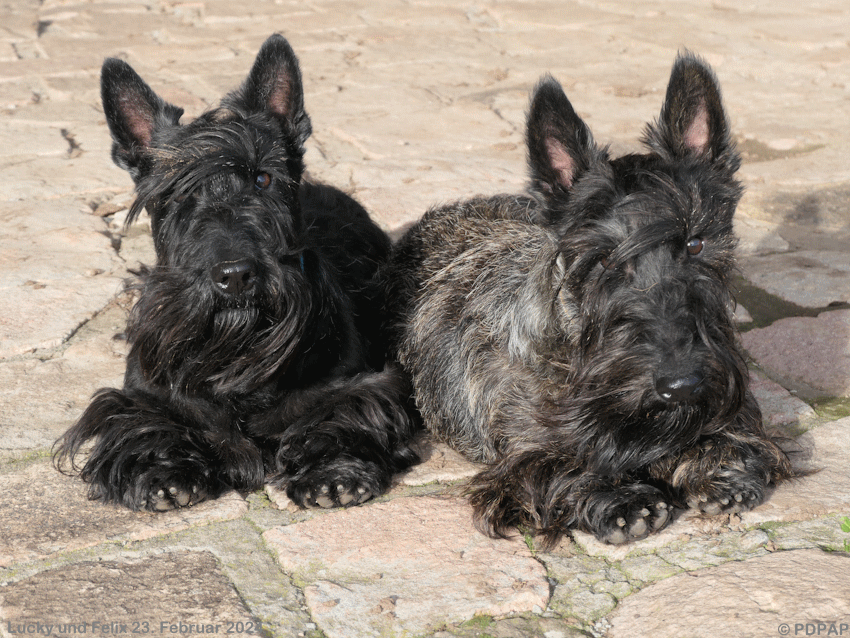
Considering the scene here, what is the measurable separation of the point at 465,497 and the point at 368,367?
867mm

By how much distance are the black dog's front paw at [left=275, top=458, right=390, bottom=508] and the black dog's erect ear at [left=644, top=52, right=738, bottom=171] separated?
153 cm

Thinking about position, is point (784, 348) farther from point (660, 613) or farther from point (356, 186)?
point (356, 186)

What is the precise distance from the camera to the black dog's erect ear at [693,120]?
2.93 m

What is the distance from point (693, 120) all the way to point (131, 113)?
6.89 feet

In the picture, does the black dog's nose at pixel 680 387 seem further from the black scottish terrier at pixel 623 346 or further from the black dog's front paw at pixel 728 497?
the black dog's front paw at pixel 728 497

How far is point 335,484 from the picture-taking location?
127 inches

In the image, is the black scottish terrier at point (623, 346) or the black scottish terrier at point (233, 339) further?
the black scottish terrier at point (233, 339)

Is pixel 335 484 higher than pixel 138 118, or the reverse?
pixel 138 118

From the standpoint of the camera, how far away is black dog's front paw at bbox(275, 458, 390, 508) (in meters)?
3.21

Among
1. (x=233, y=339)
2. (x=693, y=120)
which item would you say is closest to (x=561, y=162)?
(x=693, y=120)

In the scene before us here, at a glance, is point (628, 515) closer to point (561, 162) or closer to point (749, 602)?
point (749, 602)

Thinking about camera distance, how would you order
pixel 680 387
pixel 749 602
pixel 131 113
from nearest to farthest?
pixel 749 602 → pixel 680 387 → pixel 131 113

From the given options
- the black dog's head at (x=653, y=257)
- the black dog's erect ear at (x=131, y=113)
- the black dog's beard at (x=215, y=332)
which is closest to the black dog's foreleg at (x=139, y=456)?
the black dog's beard at (x=215, y=332)

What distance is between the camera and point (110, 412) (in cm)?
349
